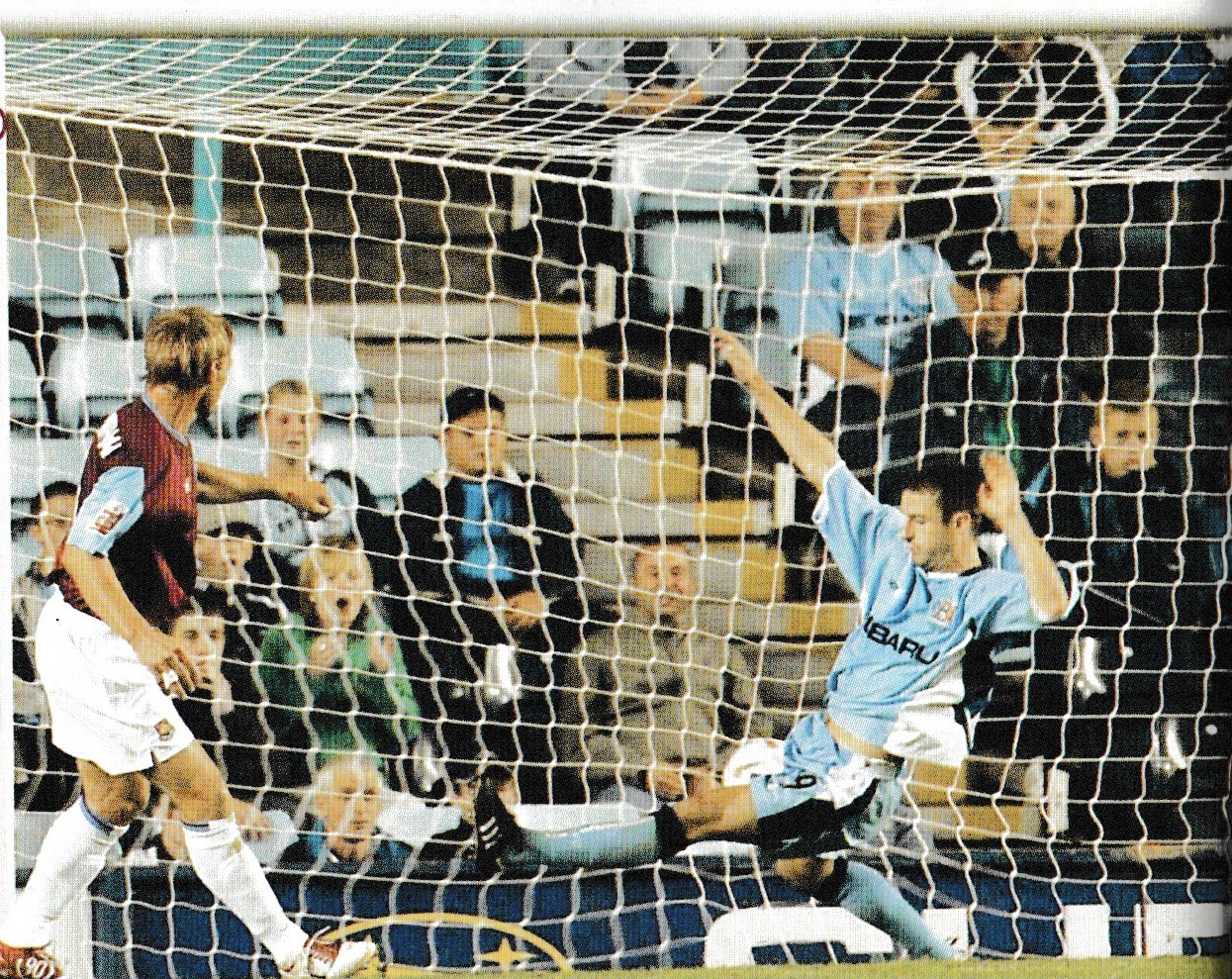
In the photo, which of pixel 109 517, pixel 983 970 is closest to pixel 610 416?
pixel 109 517

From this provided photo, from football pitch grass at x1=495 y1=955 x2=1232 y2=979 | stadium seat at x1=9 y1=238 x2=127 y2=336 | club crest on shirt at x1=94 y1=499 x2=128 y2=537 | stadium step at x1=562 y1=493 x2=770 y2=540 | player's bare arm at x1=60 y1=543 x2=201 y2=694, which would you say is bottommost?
football pitch grass at x1=495 y1=955 x2=1232 y2=979

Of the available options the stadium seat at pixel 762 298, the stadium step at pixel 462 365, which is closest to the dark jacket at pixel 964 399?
the stadium seat at pixel 762 298

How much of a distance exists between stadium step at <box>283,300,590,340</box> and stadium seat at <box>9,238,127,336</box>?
0.23m

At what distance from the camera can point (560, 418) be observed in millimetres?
1860

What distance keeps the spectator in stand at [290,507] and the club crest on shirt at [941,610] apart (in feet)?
2.43

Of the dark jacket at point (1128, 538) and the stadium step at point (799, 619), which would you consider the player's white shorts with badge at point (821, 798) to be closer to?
the stadium step at point (799, 619)

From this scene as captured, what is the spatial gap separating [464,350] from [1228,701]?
3.72ft

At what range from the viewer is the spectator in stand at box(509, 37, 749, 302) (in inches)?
72.1

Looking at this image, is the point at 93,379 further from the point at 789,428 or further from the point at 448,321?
the point at 789,428

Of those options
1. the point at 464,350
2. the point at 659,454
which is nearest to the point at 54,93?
the point at 464,350

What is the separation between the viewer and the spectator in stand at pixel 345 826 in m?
1.88

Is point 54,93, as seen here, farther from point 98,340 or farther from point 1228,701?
point 1228,701

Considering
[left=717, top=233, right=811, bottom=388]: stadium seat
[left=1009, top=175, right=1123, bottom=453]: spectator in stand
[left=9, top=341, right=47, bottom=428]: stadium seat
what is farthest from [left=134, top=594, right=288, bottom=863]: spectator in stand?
[left=1009, top=175, right=1123, bottom=453]: spectator in stand

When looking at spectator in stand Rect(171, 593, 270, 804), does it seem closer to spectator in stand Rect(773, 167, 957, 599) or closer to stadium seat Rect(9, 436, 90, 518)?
stadium seat Rect(9, 436, 90, 518)
